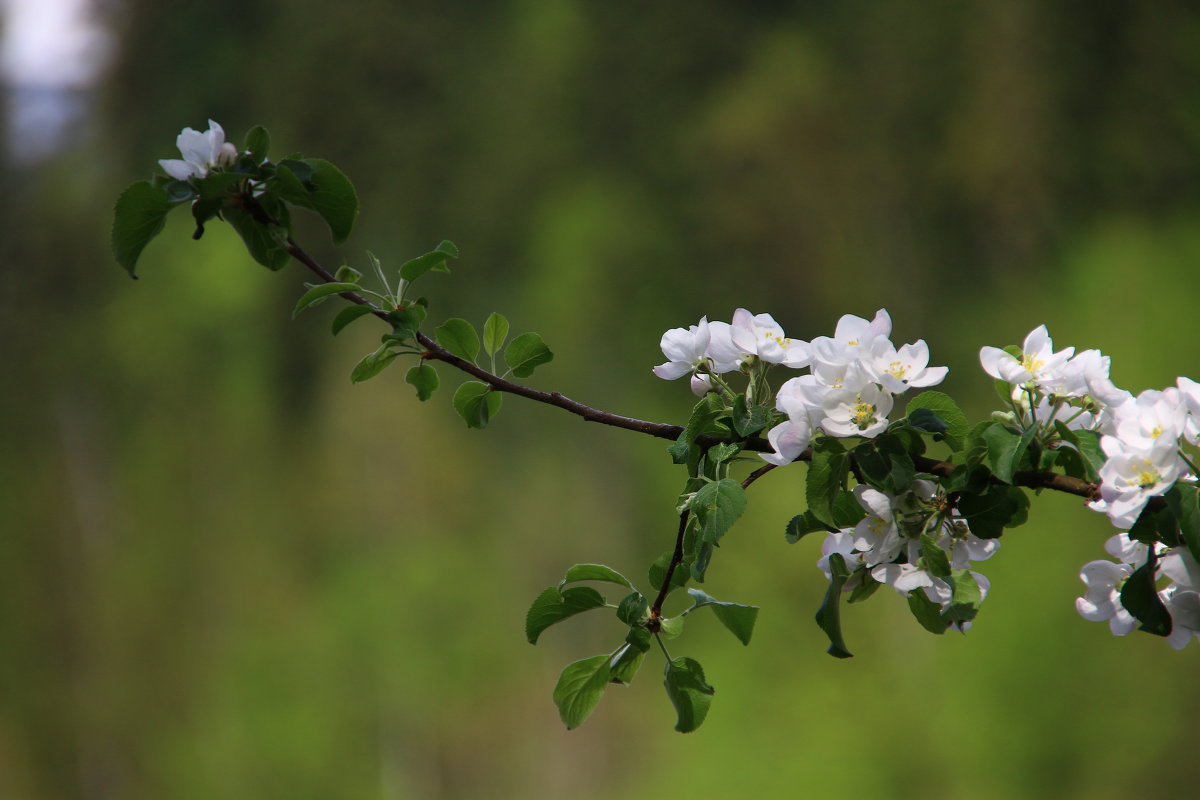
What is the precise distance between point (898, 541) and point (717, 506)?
2.6 inches

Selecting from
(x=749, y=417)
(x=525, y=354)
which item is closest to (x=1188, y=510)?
(x=749, y=417)

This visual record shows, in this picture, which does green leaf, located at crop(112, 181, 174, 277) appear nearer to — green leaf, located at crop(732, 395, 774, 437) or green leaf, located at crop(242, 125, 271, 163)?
green leaf, located at crop(242, 125, 271, 163)

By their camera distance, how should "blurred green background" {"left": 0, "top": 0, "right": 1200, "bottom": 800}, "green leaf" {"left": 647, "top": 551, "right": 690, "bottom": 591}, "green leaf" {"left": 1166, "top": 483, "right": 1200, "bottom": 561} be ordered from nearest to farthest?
"green leaf" {"left": 1166, "top": 483, "right": 1200, "bottom": 561} < "green leaf" {"left": 647, "top": 551, "right": 690, "bottom": 591} < "blurred green background" {"left": 0, "top": 0, "right": 1200, "bottom": 800}

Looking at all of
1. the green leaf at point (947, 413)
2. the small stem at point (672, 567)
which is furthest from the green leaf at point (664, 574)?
the green leaf at point (947, 413)

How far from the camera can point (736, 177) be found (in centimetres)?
228

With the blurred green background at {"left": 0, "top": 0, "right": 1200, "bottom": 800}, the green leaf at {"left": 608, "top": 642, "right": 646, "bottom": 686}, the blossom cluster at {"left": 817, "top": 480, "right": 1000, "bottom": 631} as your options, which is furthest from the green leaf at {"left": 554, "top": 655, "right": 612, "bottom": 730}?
the blurred green background at {"left": 0, "top": 0, "right": 1200, "bottom": 800}

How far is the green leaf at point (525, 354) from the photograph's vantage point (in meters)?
0.43

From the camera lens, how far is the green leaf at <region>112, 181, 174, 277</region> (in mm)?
384

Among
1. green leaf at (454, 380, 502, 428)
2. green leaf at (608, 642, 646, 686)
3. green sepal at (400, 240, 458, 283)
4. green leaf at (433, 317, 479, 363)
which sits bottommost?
green leaf at (608, 642, 646, 686)

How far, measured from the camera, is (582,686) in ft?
1.36

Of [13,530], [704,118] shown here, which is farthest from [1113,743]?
[13,530]

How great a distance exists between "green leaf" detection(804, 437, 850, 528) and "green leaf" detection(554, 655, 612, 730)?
12 cm

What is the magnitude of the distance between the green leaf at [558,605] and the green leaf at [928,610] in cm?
12

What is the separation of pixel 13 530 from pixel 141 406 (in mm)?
441
